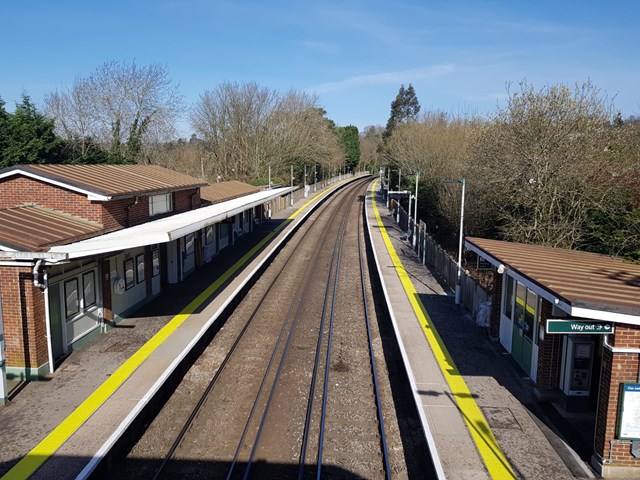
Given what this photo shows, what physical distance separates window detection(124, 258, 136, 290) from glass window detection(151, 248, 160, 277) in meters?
1.53

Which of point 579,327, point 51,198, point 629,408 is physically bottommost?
point 629,408

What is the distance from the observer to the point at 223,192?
1205 inches

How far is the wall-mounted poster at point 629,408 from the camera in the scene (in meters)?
7.66

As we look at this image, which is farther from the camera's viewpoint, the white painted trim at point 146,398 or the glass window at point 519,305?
the glass window at point 519,305

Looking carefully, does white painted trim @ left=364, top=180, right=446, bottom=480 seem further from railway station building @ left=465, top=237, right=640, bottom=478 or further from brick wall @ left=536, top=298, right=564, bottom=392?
brick wall @ left=536, top=298, right=564, bottom=392

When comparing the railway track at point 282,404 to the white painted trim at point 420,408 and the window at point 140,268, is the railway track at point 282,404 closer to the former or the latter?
the white painted trim at point 420,408

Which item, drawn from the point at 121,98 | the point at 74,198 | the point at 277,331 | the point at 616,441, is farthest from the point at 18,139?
the point at 616,441

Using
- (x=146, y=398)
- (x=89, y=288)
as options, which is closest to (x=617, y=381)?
(x=146, y=398)

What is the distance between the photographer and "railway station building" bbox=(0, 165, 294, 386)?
435 inches

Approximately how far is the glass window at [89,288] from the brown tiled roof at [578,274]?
9.76 meters

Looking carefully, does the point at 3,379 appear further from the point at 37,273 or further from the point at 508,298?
the point at 508,298

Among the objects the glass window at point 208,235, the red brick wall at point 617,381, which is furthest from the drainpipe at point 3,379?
the glass window at point 208,235

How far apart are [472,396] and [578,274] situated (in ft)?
10.1

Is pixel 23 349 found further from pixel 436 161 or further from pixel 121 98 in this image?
pixel 121 98
